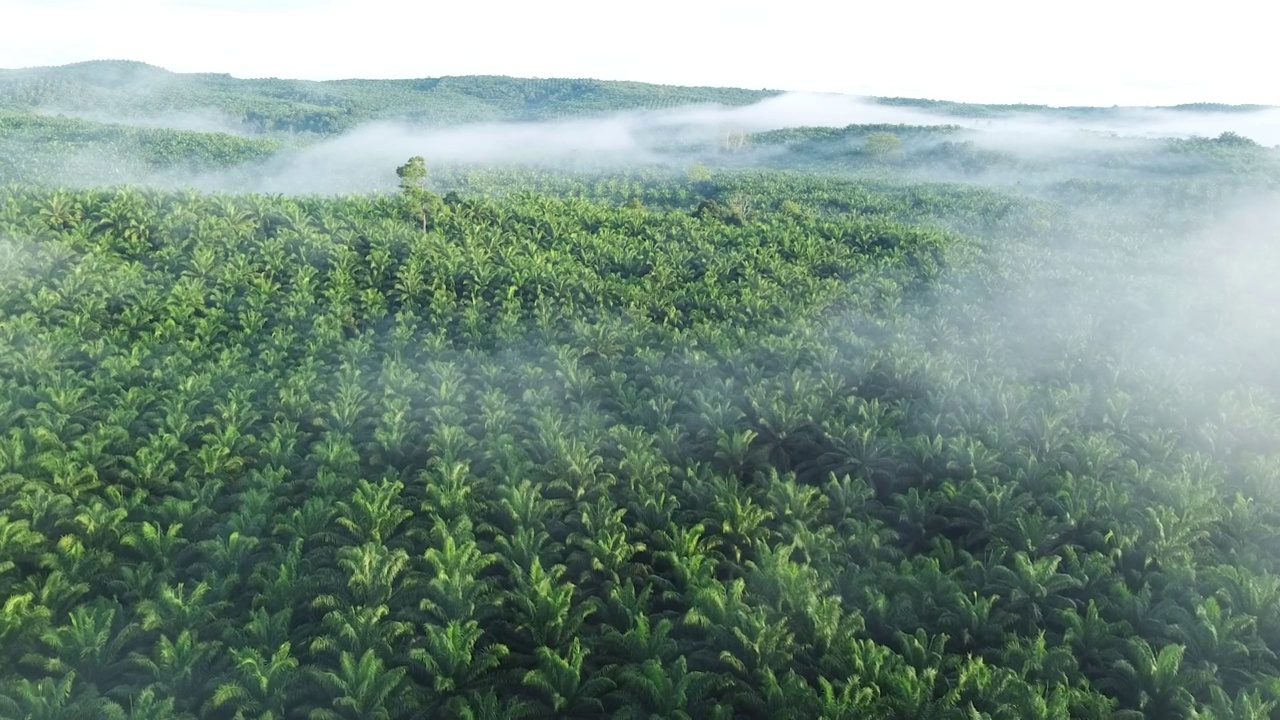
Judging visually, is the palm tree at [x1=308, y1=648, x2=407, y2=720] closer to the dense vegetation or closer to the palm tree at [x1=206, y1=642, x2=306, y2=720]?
the dense vegetation

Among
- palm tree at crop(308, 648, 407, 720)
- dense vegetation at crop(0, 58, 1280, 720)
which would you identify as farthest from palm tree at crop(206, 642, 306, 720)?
palm tree at crop(308, 648, 407, 720)

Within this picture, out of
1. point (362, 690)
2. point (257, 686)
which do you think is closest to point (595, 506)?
point (362, 690)

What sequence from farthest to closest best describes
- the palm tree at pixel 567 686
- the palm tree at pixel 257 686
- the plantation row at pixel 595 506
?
the plantation row at pixel 595 506, the palm tree at pixel 567 686, the palm tree at pixel 257 686

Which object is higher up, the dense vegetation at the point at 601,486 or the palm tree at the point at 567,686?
the dense vegetation at the point at 601,486

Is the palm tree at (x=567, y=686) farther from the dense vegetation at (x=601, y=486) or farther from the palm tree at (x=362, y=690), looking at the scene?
the palm tree at (x=362, y=690)

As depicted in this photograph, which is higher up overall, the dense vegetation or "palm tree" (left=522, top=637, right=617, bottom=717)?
the dense vegetation

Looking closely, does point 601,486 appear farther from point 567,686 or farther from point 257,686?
point 257,686

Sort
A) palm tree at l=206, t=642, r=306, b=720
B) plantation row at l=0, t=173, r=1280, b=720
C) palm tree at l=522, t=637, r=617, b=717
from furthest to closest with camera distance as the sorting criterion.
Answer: plantation row at l=0, t=173, r=1280, b=720 → palm tree at l=522, t=637, r=617, b=717 → palm tree at l=206, t=642, r=306, b=720

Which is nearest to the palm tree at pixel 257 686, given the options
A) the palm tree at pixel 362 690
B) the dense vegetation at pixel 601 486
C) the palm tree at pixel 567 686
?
the dense vegetation at pixel 601 486

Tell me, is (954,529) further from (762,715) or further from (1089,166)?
(1089,166)

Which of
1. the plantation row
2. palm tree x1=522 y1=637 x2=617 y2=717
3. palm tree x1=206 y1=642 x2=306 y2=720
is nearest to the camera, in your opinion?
palm tree x1=206 y1=642 x2=306 y2=720
